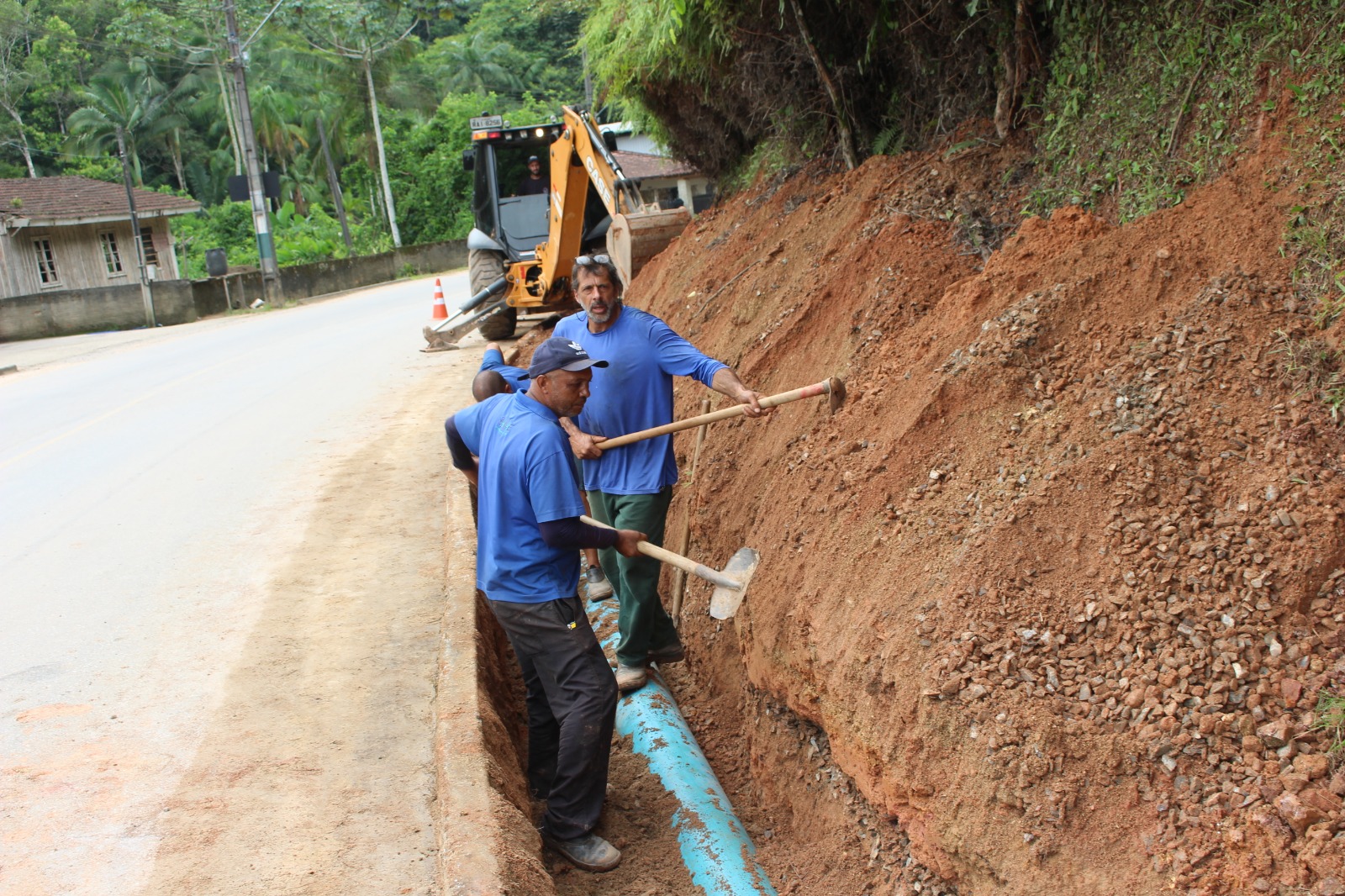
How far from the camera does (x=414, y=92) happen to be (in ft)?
164

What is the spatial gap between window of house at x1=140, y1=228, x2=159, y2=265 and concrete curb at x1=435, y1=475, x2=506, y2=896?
34.3 meters

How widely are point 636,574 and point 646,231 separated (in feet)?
21.4

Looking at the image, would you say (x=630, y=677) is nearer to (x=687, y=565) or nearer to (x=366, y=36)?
(x=687, y=565)

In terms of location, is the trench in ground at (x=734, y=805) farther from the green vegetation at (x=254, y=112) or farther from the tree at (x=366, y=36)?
the tree at (x=366, y=36)

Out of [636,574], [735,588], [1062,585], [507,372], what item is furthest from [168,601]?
[1062,585]

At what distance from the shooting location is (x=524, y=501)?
13.2 ft

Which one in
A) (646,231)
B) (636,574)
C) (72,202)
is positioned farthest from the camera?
(72,202)

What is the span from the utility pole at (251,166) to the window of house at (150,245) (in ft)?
29.9

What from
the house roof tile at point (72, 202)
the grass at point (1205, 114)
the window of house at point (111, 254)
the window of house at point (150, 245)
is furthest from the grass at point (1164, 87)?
the window of house at point (150, 245)

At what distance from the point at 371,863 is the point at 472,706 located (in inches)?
30.4

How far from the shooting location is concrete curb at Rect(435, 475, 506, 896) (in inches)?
135

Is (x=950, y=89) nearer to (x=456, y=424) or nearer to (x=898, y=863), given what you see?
(x=456, y=424)

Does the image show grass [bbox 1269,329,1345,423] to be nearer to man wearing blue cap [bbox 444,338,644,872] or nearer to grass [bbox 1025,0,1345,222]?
grass [bbox 1025,0,1345,222]

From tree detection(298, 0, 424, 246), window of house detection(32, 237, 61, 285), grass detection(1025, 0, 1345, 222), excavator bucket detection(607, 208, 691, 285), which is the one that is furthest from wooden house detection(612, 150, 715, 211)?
grass detection(1025, 0, 1345, 222)
